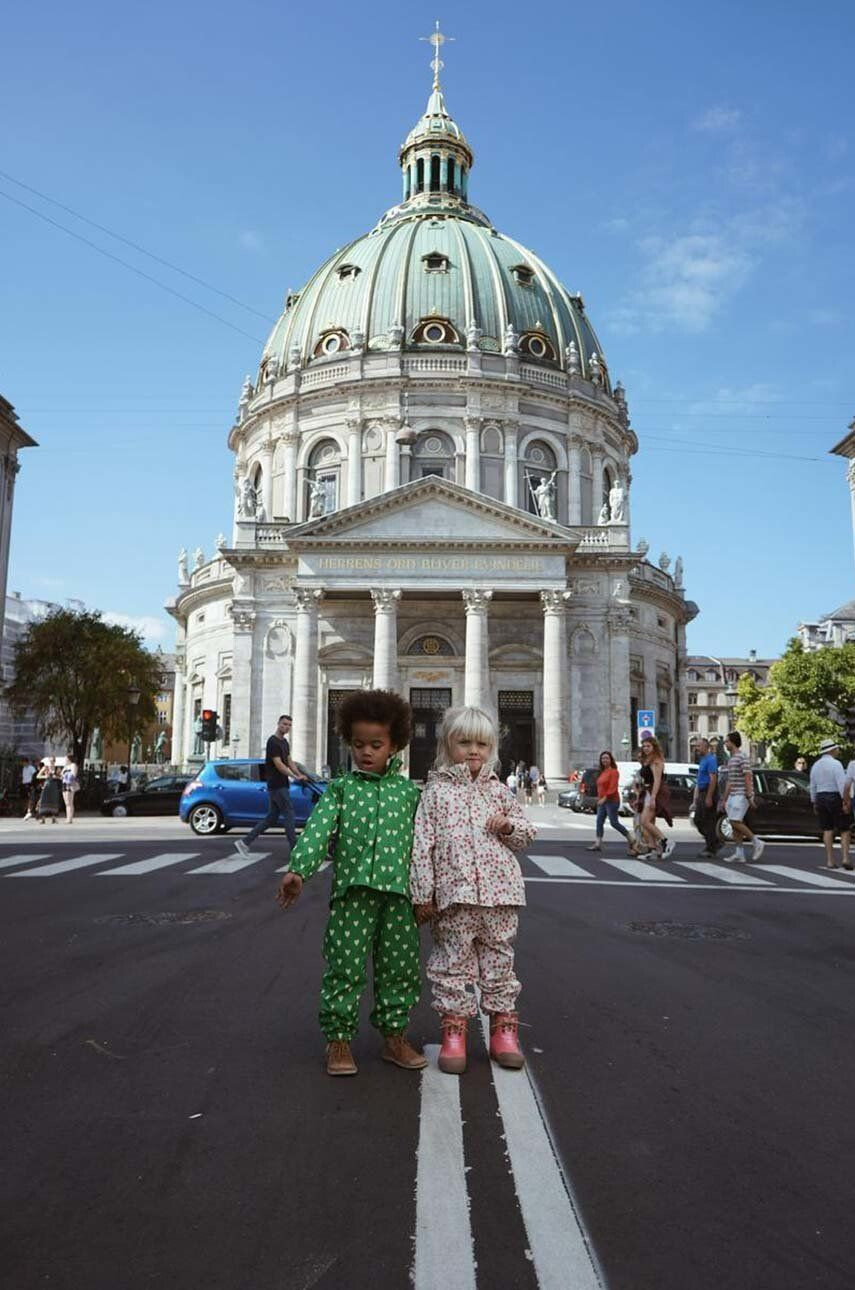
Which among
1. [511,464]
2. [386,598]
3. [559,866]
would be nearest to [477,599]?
[386,598]

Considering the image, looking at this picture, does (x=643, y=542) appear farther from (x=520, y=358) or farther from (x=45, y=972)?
(x=45, y=972)

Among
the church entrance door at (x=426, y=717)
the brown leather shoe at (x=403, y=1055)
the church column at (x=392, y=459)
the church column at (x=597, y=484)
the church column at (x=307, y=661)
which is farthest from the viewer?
the church column at (x=597, y=484)

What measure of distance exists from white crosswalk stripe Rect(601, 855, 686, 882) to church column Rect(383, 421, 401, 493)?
38.5 m

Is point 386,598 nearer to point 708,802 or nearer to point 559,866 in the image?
point 708,802

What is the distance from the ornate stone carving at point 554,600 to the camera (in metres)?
43.8

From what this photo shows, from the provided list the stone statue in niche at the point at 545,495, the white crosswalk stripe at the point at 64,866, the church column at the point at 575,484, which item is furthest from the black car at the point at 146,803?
the church column at the point at 575,484

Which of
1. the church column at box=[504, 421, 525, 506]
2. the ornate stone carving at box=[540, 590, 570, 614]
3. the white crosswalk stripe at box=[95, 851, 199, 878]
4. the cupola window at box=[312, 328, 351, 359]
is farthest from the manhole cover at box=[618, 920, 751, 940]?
the cupola window at box=[312, 328, 351, 359]

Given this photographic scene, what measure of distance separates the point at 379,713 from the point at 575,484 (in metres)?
52.3

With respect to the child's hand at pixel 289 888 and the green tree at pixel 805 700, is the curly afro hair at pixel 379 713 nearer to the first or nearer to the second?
the child's hand at pixel 289 888

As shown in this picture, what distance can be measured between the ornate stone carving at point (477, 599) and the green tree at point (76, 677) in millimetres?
14149

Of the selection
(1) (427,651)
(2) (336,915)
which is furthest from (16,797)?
(2) (336,915)

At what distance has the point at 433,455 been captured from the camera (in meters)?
54.7

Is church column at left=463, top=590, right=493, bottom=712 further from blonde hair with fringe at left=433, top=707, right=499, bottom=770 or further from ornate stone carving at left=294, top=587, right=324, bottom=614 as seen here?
blonde hair with fringe at left=433, top=707, right=499, bottom=770

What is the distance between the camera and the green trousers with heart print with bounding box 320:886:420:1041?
4.68 metres
